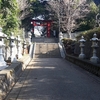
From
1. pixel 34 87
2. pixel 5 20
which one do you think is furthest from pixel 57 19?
pixel 34 87

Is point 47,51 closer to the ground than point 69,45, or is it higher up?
closer to the ground

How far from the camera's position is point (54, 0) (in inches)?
1815

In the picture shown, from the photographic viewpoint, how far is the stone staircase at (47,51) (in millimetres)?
31825

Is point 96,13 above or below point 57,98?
above

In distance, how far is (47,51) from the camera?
33.9 meters

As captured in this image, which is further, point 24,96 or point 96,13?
point 96,13

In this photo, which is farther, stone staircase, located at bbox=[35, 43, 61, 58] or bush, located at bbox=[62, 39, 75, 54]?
bush, located at bbox=[62, 39, 75, 54]

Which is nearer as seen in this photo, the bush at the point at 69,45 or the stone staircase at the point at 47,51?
the stone staircase at the point at 47,51

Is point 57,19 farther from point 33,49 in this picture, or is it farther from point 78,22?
point 33,49

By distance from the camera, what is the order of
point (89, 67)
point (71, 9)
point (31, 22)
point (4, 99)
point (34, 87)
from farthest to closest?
point (31, 22), point (71, 9), point (89, 67), point (34, 87), point (4, 99)

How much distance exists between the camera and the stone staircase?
104 ft

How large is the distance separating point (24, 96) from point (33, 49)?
1067 inches

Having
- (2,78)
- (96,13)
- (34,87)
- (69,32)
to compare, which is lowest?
(34,87)

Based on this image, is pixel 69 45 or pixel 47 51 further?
pixel 69 45
